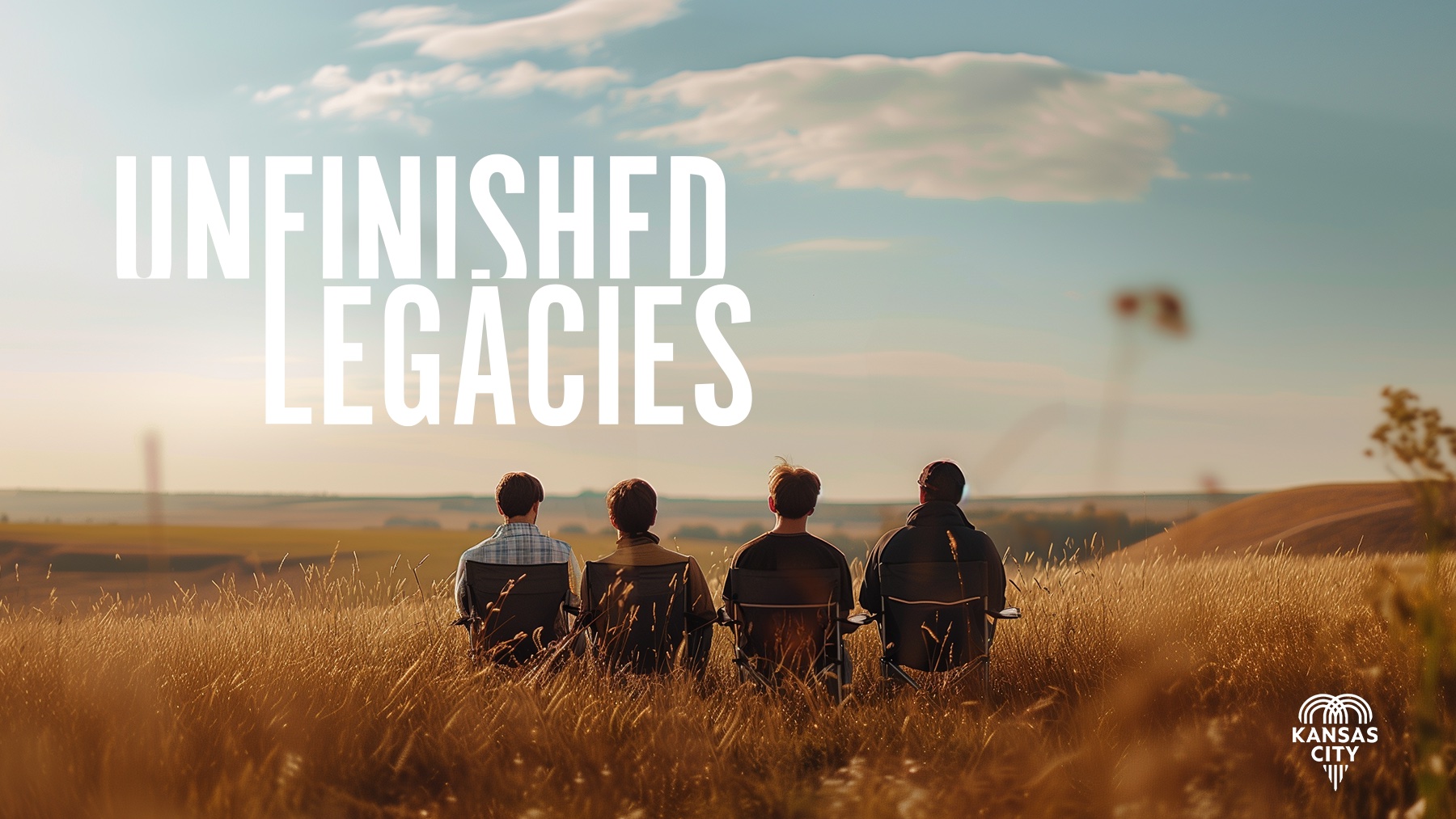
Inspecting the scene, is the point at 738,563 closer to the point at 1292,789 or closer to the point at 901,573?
the point at 901,573

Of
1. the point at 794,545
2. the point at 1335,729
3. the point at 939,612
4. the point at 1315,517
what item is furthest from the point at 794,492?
Result: the point at 1315,517

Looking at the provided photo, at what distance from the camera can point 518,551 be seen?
5.83 meters

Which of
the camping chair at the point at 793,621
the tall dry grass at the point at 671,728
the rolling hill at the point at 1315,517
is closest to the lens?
the tall dry grass at the point at 671,728

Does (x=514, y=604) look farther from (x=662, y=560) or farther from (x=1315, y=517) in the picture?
(x=1315, y=517)

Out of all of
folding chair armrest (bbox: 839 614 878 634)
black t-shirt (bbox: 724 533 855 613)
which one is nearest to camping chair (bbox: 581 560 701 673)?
black t-shirt (bbox: 724 533 855 613)

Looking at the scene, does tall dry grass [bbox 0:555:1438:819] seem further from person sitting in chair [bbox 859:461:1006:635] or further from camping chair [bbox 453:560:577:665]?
person sitting in chair [bbox 859:461:1006:635]

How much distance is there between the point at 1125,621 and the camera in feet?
20.4

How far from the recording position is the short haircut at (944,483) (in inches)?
220

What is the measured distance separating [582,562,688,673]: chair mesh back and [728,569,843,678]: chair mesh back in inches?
14.7

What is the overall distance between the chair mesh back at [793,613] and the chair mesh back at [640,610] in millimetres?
374

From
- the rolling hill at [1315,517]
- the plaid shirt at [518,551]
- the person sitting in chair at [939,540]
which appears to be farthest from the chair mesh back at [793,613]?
the rolling hill at [1315,517]

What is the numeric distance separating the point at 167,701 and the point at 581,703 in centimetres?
203

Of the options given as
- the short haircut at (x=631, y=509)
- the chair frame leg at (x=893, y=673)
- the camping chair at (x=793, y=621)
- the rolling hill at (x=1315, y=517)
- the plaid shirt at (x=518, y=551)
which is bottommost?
the rolling hill at (x=1315, y=517)

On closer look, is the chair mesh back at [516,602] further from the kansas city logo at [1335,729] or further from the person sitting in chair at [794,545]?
the kansas city logo at [1335,729]
